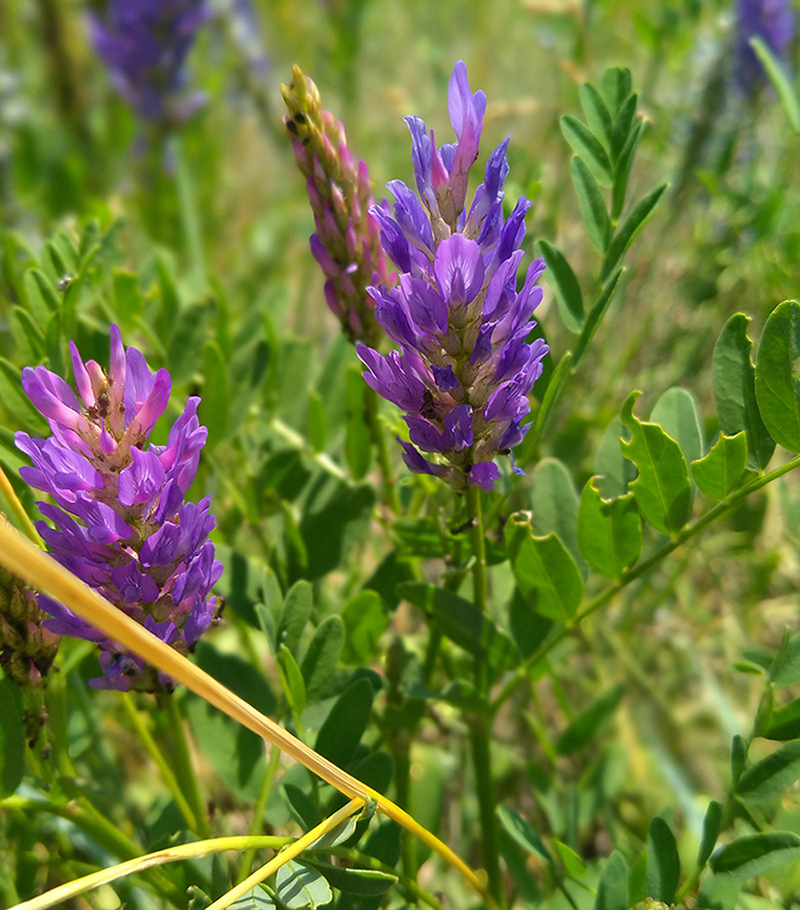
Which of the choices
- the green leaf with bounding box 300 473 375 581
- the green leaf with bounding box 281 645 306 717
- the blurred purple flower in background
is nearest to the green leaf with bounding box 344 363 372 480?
the green leaf with bounding box 300 473 375 581

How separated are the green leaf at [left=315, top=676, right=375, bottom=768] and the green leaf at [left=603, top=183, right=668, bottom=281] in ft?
→ 1.67

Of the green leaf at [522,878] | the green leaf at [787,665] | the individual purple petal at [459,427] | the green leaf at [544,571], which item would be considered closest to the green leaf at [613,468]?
the green leaf at [544,571]

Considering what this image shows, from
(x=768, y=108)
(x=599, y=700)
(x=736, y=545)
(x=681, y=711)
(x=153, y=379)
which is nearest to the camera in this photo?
(x=153, y=379)

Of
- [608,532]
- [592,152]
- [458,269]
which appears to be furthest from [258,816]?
[592,152]

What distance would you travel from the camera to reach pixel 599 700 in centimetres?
128

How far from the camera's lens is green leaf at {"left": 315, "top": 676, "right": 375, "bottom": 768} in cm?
87

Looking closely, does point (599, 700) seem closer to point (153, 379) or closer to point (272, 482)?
point (272, 482)

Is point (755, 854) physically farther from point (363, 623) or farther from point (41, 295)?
point (41, 295)

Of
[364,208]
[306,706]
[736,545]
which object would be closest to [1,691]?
[306,706]

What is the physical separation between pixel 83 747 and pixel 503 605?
0.57 m

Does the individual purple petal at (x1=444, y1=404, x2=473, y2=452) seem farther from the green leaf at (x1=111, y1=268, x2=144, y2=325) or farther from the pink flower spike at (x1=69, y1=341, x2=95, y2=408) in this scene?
the green leaf at (x1=111, y1=268, x2=144, y2=325)

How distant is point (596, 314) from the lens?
0.91 metres

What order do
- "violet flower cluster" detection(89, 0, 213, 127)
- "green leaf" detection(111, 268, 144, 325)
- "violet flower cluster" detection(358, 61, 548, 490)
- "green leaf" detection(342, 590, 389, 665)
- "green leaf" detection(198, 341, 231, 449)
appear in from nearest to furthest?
"violet flower cluster" detection(358, 61, 548, 490) → "green leaf" detection(342, 590, 389, 665) → "green leaf" detection(198, 341, 231, 449) → "green leaf" detection(111, 268, 144, 325) → "violet flower cluster" detection(89, 0, 213, 127)

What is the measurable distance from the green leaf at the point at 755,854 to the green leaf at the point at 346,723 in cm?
36
